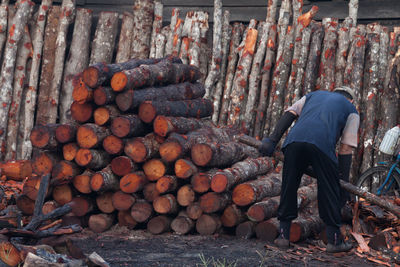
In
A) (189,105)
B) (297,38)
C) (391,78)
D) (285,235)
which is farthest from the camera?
(297,38)

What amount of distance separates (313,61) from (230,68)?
138 cm

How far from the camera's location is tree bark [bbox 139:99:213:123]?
6.27m

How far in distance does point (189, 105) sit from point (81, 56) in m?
3.05

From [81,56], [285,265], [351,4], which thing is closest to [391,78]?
[351,4]

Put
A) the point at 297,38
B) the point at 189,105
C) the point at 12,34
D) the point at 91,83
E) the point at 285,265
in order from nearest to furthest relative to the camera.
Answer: the point at 285,265, the point at 91,83, the point at 189,105, the point at 297,38, the point at 12,34

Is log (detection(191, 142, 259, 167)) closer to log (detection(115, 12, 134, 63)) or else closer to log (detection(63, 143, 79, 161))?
log (detection(63, 143, 79, 161))

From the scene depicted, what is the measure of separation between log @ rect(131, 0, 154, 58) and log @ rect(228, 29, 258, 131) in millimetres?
1603

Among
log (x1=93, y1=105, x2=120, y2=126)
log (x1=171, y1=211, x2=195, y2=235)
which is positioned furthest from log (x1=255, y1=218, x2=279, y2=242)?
log (x1=93, y1=105, x2=120, y2=126)

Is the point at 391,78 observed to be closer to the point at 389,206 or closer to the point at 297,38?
the point at 297,38

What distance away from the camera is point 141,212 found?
6059mm

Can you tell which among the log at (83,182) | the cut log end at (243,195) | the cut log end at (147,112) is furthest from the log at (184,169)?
the log at (83,182)

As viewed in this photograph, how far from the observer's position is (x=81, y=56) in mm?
9328

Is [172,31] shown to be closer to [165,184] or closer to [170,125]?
Answer: [170,125]

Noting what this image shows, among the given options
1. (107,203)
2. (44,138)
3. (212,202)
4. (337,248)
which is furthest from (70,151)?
(337,248)
